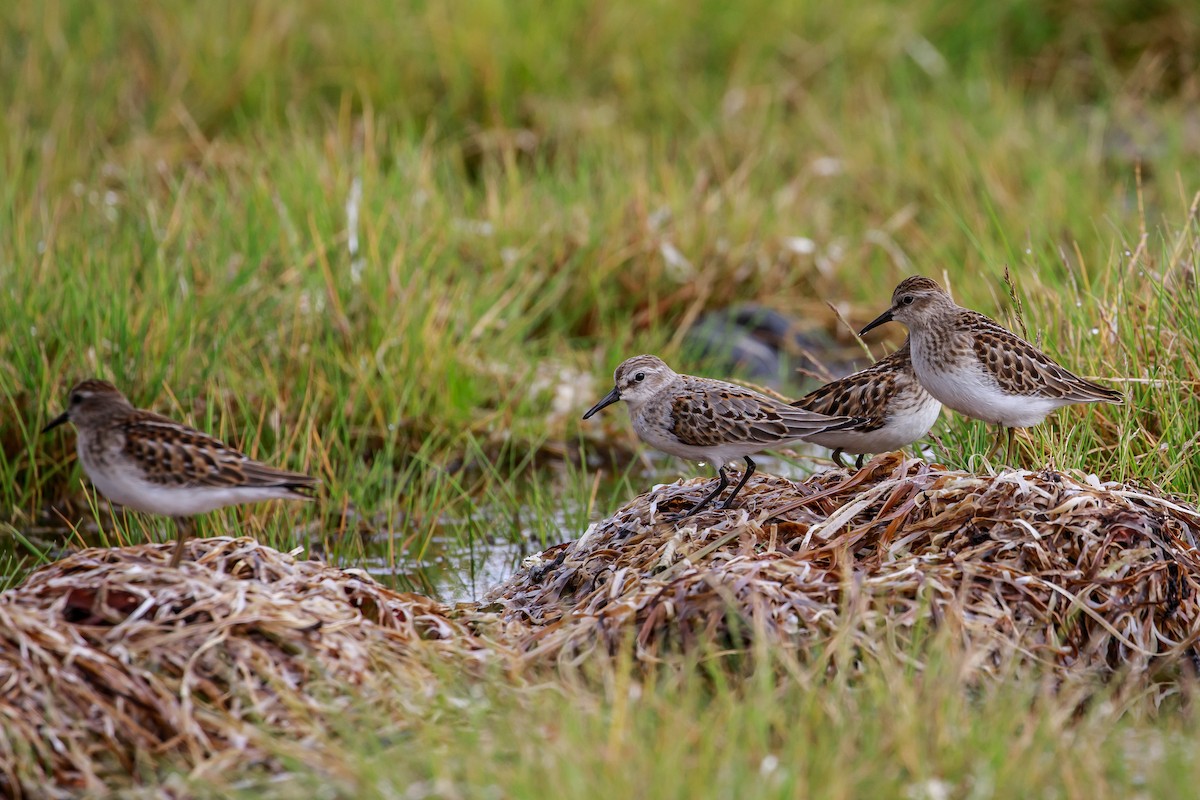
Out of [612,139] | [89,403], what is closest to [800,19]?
[612,139]

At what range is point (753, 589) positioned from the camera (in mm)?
5871

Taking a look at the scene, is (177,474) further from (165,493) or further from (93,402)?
(93,402)

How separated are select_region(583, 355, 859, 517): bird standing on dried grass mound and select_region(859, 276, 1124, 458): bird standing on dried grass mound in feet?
1.44

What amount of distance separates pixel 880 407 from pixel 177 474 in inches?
113

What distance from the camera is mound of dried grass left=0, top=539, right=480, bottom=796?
5227mm

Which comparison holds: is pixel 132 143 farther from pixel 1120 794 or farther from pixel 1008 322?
pixel 1120 794

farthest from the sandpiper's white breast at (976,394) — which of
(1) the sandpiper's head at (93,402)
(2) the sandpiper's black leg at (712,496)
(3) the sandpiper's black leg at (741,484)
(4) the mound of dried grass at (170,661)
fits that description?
(1) the sandpiper's head at (93,402)

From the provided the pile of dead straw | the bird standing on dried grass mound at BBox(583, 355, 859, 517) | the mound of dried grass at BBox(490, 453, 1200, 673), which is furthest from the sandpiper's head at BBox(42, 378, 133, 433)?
the bird standing on dried grass mound at BBox(583, 355, 859, 517)

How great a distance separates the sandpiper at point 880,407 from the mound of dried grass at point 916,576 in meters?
0.20

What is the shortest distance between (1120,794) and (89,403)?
394cm

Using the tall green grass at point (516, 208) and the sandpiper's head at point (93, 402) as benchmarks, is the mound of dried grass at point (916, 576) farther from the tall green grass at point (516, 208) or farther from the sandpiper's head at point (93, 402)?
the sandpiper's head at point (93, 402)

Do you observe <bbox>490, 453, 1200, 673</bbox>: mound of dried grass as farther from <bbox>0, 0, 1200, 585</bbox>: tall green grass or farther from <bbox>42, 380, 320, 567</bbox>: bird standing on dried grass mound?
<bbox>42, 380, 320, 567</bbox>: bird standing on dried grass mound

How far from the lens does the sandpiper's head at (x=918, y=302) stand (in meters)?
7.02

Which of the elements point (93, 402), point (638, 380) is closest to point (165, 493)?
point (93, 402)
